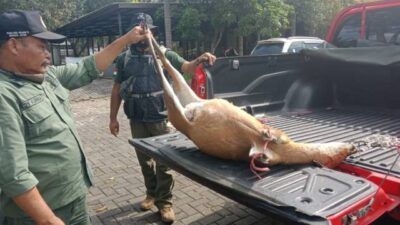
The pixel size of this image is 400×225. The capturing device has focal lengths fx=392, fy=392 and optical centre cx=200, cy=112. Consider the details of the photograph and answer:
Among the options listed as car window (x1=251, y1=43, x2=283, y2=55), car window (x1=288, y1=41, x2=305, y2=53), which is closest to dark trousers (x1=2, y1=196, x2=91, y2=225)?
car window (x1=251, y1=43, x2=283, y2=55)

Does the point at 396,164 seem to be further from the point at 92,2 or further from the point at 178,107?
the point at 92,2

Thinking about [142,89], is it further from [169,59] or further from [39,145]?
[39,145]

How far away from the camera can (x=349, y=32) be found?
5.11 m

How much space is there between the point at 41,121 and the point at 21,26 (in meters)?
0.50

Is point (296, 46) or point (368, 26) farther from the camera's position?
point (296, 46)

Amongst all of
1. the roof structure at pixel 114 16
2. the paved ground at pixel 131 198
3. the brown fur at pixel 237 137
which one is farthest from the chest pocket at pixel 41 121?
the roof structure at pixel 114 16

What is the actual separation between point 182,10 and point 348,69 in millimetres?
14007

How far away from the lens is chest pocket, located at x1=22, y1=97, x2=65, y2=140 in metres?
2.02

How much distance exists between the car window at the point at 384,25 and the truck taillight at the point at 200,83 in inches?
94.5

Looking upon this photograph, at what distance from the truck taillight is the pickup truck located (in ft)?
0.05

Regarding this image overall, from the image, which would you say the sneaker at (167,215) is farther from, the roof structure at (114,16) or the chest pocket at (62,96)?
the roof structure at (114,16)

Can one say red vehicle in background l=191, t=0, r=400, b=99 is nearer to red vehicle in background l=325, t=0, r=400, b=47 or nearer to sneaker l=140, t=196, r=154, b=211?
red vehicle in background l=325, t=0, r=400, b=47

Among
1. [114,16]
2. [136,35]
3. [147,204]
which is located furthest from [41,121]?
[114,16]

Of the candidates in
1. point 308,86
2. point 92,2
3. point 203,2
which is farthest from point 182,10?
point 92,2
